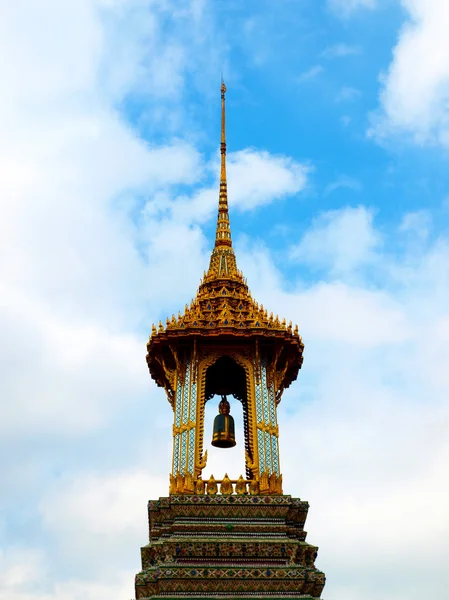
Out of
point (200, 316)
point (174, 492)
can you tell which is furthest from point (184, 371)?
point (174, 492)

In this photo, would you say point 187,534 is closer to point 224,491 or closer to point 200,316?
point 224,491

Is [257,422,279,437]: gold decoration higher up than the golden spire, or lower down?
lower down

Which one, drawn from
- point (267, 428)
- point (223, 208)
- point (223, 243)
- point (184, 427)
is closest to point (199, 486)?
point (184, 427)

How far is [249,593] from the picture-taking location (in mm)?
34500

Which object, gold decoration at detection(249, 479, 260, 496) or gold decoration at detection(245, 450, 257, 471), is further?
gold decoration at detection(245, 450, 257, 471)

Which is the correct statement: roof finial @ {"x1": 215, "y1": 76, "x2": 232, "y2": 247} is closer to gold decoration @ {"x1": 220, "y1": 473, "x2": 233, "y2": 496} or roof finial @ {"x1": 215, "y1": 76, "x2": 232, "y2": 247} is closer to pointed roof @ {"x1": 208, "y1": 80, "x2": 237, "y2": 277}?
pointed roof @ {"x1": 208, "y1": 80, "x2": 237, "y2": 277}

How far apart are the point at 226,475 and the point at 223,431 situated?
460 centimetres

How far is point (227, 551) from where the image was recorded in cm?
3566

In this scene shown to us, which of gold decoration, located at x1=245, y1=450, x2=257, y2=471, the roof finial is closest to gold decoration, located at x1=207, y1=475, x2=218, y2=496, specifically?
gold decoration, located at x1=245, y1=450, x2=257, y2=471

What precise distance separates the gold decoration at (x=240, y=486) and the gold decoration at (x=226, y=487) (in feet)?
0.96

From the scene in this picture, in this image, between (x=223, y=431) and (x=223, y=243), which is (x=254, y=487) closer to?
(x=223, y=431)

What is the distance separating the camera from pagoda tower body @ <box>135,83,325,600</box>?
1373 inches

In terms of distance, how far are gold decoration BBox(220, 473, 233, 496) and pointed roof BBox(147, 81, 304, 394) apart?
6003 mm

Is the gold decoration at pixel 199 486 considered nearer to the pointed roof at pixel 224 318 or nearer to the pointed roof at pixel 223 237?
the pointed roof at pixel 224 318
